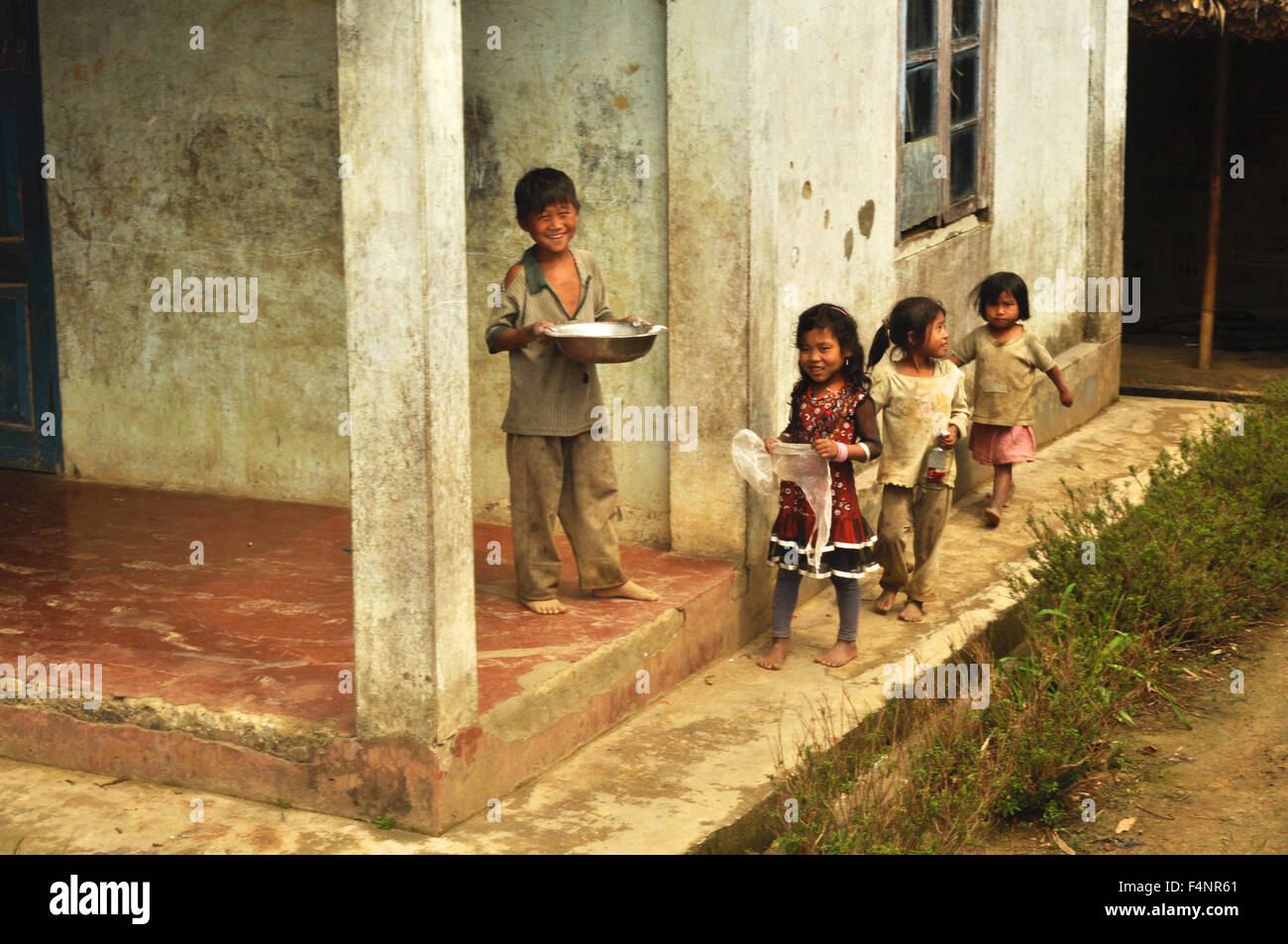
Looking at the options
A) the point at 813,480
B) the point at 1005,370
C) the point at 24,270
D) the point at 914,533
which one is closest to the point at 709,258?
the point at 813,480

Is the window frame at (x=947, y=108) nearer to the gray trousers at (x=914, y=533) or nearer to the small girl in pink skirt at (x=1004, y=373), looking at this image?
the small girl in pink skirt at (x=1004, y=373)

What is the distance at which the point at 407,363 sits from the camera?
4.11m

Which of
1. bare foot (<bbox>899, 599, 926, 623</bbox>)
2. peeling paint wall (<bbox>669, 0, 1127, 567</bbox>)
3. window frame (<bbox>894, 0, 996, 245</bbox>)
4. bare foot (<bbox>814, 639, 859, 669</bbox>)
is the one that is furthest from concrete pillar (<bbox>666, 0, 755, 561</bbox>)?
window frame (<bbox>894, 0, 996, 245</bbox>)

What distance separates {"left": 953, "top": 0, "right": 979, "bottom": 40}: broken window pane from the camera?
769 cm

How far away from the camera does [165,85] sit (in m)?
6.64

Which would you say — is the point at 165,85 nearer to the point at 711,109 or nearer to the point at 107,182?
the point at 107,182

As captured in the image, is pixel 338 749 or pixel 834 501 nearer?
pixel 338 749

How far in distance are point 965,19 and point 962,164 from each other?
69cm

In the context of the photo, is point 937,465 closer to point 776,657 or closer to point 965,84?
point 776,657

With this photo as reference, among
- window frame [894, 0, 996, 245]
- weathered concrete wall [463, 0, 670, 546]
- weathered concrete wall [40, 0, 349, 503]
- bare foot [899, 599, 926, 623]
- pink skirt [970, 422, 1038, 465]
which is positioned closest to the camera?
weathered concrete wall [463, 0, 670, 546]

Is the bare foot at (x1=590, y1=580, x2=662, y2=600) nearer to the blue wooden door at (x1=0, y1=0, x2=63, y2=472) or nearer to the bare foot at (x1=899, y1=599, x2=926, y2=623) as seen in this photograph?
the bare foot at (x1=899, y1=599, x2=926, y2=623)

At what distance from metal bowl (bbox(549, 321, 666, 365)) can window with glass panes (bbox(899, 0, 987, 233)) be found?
251 centimetres

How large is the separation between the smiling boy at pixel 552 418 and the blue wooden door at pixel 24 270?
2718 mm

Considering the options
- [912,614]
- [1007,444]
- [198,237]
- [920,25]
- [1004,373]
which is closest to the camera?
Result: [912,614]
